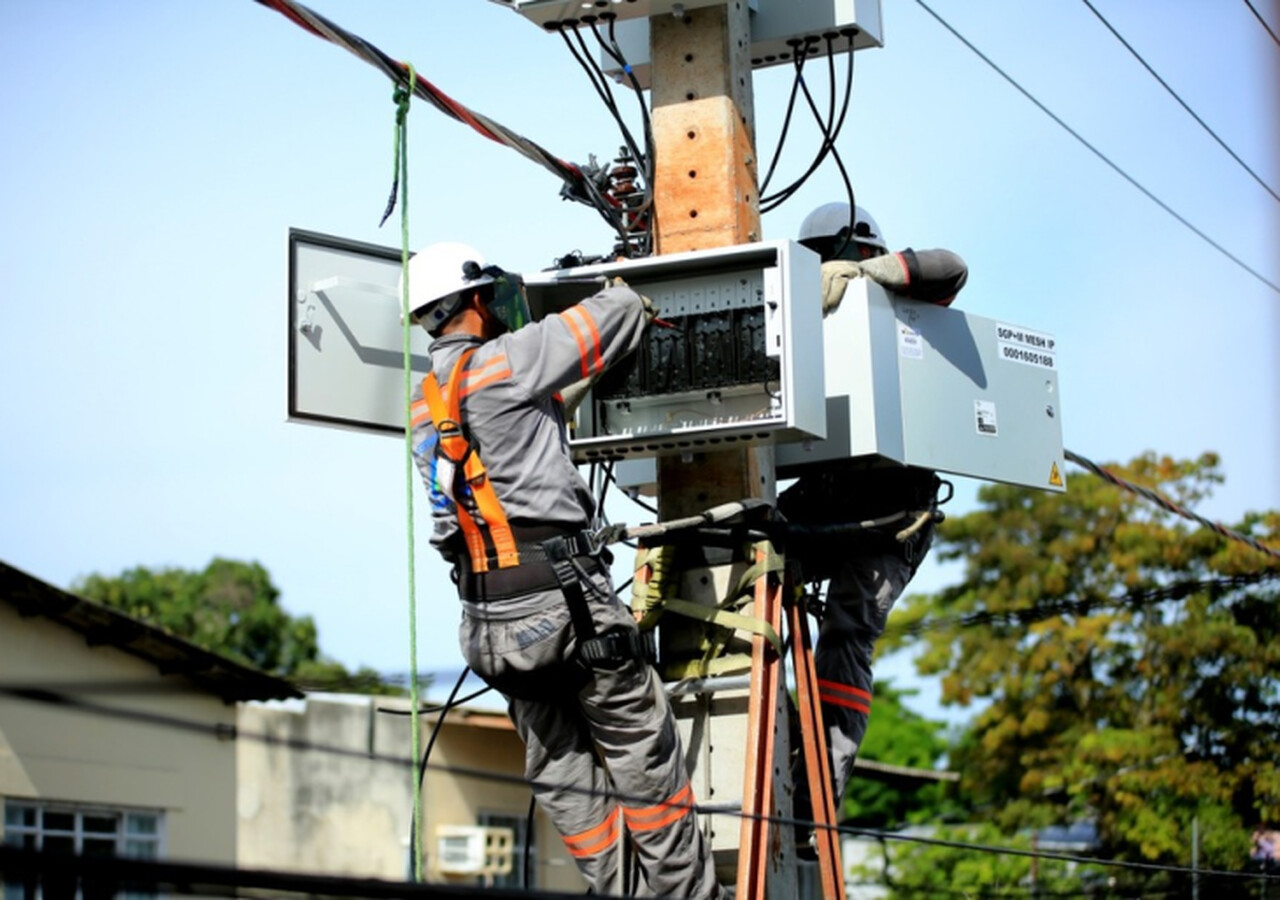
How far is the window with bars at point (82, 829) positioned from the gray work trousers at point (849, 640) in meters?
9.18

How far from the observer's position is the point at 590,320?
5.41 metres

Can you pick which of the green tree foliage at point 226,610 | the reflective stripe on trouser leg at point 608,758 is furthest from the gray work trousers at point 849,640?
the green tree foliage at point 226,610

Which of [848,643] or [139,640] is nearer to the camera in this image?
[848,643]

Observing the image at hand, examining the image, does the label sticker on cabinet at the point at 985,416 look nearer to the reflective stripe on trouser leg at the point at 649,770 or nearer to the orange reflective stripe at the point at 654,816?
the reflective stripe on trouser leg at the point at 649,770

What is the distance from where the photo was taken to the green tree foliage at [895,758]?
1309 inches

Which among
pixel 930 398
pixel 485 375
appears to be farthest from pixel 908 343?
pixel 485 375

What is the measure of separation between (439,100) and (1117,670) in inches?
729

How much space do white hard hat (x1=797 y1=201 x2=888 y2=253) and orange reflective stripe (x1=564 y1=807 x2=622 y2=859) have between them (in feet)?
7.63

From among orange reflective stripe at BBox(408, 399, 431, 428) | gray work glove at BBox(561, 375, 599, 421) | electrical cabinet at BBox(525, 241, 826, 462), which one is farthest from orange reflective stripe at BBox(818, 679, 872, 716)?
orange reflective stripe at BBox(408, 399, 431, 428)

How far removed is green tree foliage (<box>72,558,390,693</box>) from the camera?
43.9 m

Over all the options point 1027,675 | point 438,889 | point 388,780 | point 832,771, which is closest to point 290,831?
point 388,780

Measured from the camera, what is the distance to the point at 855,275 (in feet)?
20.7

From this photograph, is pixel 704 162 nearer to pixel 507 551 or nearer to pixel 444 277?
pixel 444 277

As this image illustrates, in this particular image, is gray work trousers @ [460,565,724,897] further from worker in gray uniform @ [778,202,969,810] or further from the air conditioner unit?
the air conditioner unit
